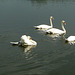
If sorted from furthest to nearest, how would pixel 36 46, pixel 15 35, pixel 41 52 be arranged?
pixel 15 35 → pixel 36 46 → pixel 41 52

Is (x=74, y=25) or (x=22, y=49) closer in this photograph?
(x=22, y=49)

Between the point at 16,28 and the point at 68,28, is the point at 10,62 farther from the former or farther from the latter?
the point at 68,28

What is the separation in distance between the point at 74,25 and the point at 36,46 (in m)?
8.06

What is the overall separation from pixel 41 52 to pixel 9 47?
7.02 ft

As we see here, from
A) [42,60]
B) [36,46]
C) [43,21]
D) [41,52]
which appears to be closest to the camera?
[42,60]

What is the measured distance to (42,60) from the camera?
11.4 m

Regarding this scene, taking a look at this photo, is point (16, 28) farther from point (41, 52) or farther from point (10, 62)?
point (10, 62)

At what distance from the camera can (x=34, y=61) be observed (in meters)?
11.2

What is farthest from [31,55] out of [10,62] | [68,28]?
[68,28]

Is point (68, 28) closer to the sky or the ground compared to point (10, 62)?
closer to the sky

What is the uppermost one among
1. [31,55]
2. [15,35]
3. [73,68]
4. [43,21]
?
[43,21]

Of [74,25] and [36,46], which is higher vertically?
[74,25]

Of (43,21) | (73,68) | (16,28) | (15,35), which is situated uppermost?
(43,21)

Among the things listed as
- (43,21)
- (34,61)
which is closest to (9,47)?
(34,61)
